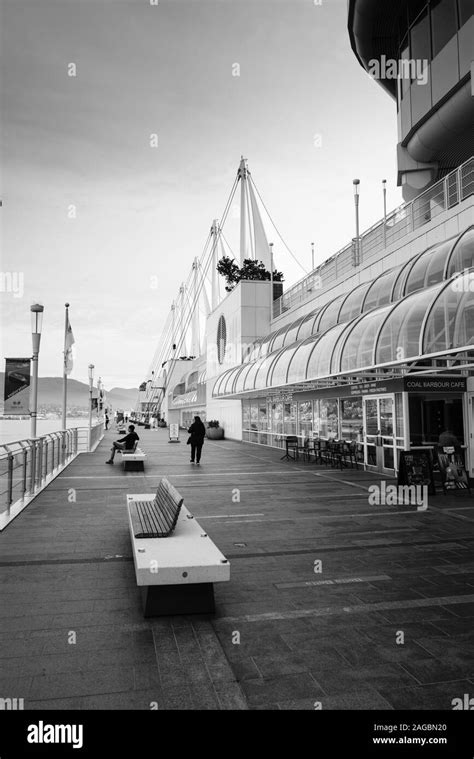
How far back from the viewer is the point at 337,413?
18.9 m

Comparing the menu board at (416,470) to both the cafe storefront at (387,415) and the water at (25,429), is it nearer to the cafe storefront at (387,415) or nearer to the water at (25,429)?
the cafe storefront at (387,415)

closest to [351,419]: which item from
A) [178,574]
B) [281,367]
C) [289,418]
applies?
[281,367]

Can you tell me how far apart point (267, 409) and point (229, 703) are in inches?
970

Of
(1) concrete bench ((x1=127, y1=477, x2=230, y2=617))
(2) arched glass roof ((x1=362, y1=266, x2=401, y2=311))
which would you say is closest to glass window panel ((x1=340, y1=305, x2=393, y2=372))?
(2) arched glass roof ((x1=362, y1=266, x2=401, y2=311))

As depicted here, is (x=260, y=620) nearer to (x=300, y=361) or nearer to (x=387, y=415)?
(x=387, y=415)

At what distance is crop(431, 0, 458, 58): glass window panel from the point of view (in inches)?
728

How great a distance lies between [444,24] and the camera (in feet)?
61.1

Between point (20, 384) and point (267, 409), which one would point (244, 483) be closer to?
point (20, 384)

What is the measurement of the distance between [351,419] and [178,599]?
13705mm

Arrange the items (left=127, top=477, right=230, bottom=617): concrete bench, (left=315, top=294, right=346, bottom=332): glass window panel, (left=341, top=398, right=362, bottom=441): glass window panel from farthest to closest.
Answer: (left=315, top=294, right=346, bottom=332): glass window panel, (left=341, top=398, right=362, bottom=441): glass window panel, (left=127, top=477, right=230, bottom=617): concrete bench

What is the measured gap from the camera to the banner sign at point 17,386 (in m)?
9.97

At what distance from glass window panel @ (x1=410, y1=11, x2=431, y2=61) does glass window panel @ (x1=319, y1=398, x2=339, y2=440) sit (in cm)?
1271

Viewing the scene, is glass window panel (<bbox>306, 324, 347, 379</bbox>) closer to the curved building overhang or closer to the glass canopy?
the glass canopy

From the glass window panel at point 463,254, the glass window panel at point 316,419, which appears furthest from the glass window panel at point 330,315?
the glass window panel at point 463,254
